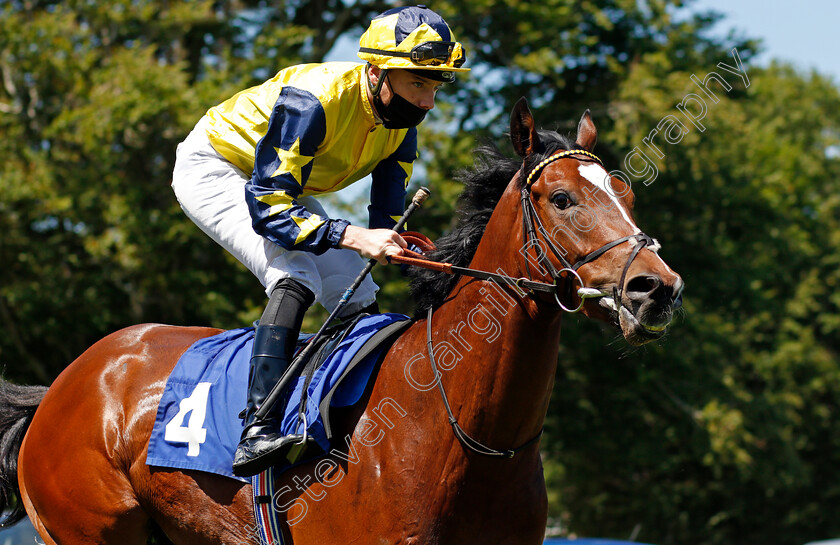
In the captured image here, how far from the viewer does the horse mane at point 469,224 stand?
361 cm

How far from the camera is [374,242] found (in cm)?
343

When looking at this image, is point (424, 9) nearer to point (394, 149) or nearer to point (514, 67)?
point (394, 149)

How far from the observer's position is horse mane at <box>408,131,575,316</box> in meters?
3.61

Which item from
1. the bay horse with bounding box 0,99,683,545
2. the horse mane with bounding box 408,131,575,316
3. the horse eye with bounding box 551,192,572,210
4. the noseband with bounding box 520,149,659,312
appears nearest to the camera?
the noseband with bounding box 520,149,659,312

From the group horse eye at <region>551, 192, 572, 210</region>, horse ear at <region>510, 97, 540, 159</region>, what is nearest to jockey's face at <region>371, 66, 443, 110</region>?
horse ear at <region>510, 97, 540, 159</region>

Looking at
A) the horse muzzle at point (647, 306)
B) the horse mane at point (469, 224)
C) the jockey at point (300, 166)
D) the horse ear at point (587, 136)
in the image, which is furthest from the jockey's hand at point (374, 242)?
the horse muzzle at point (647, 306)

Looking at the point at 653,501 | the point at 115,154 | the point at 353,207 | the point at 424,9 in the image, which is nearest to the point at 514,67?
the point at 353,207

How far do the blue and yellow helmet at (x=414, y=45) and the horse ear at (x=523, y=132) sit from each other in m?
0.32

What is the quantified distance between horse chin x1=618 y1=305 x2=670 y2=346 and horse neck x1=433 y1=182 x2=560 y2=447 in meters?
0.35

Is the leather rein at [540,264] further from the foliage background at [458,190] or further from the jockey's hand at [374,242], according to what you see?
the foliage background at [458,190]

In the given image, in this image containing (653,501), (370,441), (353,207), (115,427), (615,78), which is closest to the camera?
(370,441)

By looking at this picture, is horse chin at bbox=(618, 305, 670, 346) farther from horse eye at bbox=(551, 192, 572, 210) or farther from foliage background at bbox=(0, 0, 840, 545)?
foliage background at bbox=(0, 0, 840, 545)

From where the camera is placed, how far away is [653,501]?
18.1 meters

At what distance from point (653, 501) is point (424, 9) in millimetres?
16349
